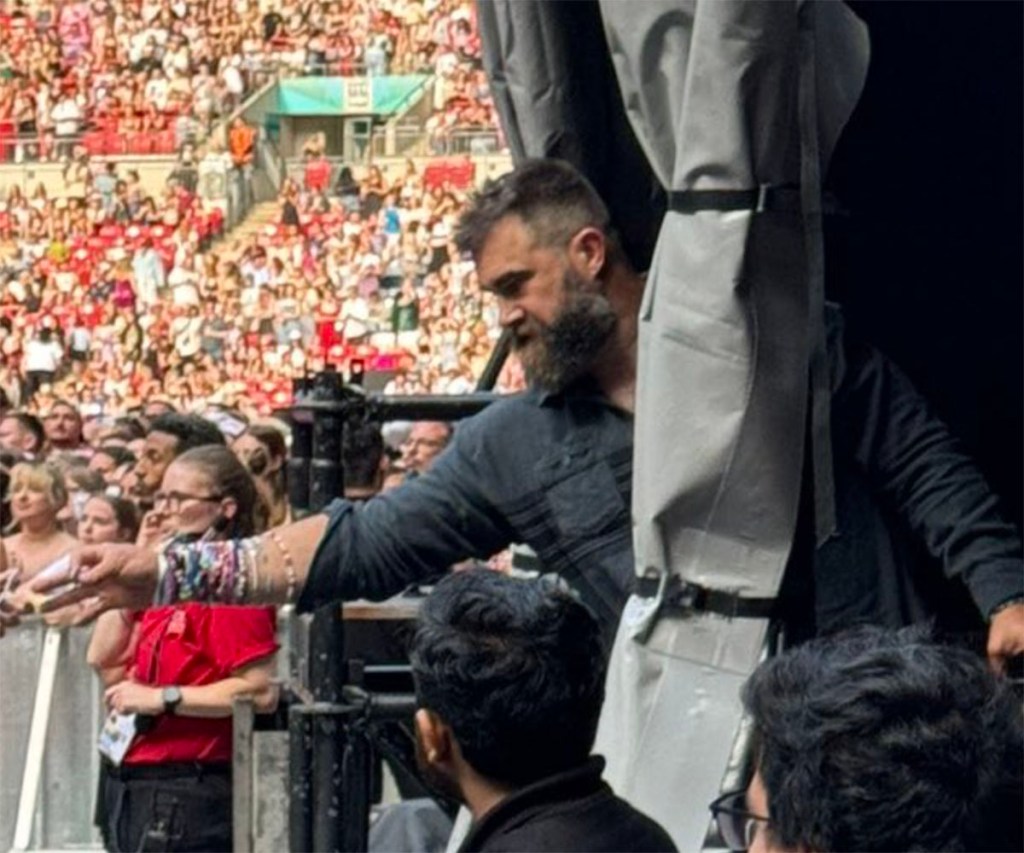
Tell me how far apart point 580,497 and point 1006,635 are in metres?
0.69

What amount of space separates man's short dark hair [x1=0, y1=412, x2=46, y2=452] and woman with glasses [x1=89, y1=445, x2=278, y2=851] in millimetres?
311

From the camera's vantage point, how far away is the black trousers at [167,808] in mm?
6746

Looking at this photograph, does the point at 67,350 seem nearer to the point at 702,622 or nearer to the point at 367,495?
the point at 367,495

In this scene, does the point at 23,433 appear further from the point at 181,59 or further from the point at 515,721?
the point at 515,721

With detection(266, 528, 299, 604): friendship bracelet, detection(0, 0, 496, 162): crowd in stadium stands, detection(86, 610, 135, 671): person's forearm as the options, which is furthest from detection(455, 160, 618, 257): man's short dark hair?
detection(86, 610, 135, 671): person's forearm

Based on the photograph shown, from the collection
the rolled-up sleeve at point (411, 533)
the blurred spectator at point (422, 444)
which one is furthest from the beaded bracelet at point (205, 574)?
the blurred spectator at point (422, 444)

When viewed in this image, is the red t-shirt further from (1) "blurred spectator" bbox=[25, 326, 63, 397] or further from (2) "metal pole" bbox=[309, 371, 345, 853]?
(2) "metal pole" bbox=[309, 371, 345, 853]

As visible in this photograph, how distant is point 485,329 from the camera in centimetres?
709

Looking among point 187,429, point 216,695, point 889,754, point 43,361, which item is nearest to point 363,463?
point 43,361

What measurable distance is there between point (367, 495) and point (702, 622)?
1.85 m

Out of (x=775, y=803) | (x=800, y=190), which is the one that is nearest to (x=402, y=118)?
(x=800, y=190)

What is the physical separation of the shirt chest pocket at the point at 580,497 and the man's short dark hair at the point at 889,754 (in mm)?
1804

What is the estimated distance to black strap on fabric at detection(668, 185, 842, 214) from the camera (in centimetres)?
428

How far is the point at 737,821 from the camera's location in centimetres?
285
